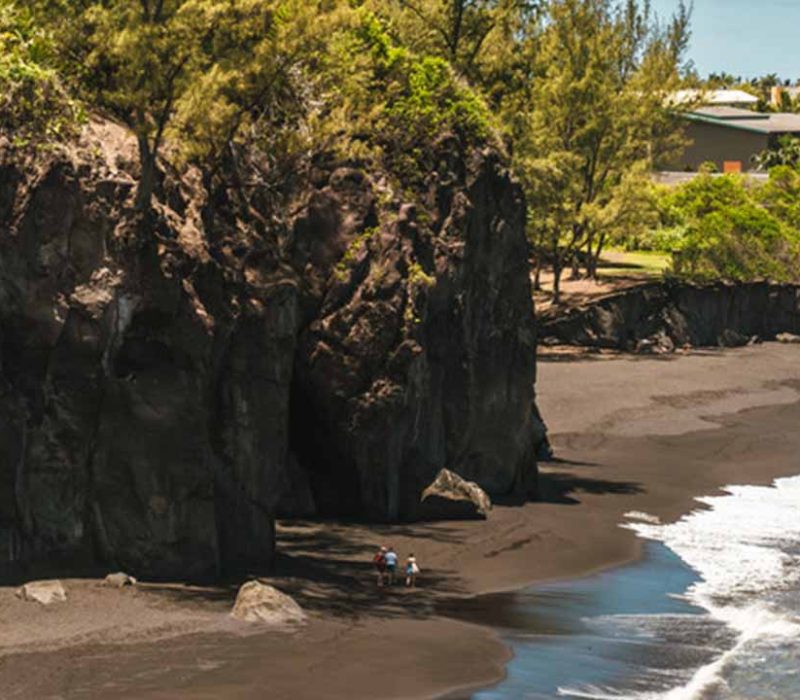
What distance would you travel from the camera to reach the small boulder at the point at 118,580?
30.5m

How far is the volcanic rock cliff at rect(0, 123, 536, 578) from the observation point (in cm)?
3061

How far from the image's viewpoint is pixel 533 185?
7600 cm

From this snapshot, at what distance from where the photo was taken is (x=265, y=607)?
30047 millimetres

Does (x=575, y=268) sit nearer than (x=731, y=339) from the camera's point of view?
Yes

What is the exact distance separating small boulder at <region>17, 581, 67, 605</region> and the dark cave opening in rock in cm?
1216

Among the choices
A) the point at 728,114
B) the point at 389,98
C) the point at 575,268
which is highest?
the point at 728,114

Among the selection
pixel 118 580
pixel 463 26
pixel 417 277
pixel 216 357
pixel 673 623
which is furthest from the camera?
pixel 463 26

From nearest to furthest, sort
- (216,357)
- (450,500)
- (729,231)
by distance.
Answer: (216,357), (450,500), (729,231)

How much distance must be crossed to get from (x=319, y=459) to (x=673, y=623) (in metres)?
11.3

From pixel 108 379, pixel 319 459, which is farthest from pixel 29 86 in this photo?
pixel 319 459

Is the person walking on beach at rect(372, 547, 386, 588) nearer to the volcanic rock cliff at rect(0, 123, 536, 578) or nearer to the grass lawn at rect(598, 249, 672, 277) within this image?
the volcanic rock cliff at rect(0, 123, 536, 578)

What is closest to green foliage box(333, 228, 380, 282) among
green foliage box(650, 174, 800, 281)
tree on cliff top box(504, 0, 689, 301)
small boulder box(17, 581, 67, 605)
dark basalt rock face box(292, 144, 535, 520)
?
dark basalt rock face box(292, 144, 535, 520)

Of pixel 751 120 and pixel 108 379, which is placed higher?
pixel 751 120

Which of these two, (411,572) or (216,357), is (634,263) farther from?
(216,357)
